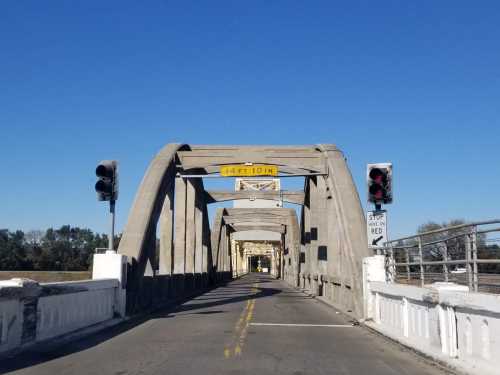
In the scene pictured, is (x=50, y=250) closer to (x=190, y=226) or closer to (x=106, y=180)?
(x=190, y=226)

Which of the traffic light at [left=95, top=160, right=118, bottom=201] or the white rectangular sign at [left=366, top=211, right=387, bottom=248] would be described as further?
the traffic light at [left=95, top=160, right=118, bottom=201]

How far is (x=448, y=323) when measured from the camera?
9555mm

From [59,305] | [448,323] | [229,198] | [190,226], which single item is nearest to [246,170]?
[190,226]

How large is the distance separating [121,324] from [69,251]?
293 feet

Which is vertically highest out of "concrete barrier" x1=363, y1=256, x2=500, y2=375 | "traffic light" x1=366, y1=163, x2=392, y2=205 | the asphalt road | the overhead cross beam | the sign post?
the overhead cross beam

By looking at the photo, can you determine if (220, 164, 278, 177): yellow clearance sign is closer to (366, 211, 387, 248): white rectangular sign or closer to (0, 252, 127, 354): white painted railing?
(0, 252, 127, 354): white painted railing

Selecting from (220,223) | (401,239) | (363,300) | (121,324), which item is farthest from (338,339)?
(220,223)

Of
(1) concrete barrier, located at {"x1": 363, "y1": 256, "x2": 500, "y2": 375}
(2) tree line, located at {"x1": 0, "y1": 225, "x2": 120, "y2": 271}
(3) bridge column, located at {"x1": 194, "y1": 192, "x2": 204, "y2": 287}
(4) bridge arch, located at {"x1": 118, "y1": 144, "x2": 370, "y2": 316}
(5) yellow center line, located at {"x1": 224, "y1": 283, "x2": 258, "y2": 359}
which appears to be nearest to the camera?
(1) concrete barrier, located at {"x1": 363, "y1": 256, "x2": 500, "y2": 375}

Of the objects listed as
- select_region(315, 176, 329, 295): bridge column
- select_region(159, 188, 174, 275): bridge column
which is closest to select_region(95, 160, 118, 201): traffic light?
select_region(159, 188, 174, 275): bridge column

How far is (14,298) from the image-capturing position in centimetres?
1036

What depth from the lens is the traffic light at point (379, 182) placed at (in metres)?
14.1

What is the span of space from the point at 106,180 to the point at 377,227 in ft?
24.1

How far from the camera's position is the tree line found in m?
87.7

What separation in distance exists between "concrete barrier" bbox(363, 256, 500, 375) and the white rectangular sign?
1.26 metres
